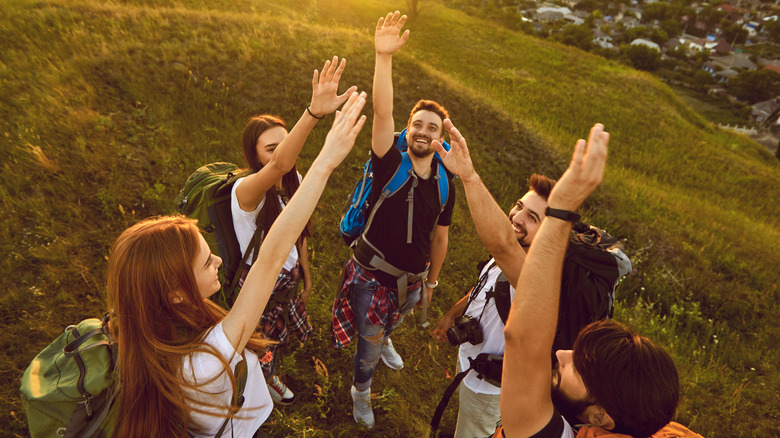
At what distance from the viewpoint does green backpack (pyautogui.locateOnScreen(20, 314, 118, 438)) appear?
1427 millimetres

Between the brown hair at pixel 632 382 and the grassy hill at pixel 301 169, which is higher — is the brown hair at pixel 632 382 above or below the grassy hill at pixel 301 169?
above

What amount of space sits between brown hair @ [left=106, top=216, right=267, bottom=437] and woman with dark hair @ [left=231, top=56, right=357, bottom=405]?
630 mm

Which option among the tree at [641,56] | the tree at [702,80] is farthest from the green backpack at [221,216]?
the tree at [702,80]

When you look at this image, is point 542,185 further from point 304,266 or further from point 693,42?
point 693,42

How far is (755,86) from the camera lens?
63.4m

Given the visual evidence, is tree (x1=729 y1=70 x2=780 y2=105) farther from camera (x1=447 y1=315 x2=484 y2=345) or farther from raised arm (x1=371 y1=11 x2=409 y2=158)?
camera (x1=447 y1=315 x2=484 y2=345)

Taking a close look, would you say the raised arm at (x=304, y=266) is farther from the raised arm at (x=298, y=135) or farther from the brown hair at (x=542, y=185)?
the brown hair at (x=542, y=185)

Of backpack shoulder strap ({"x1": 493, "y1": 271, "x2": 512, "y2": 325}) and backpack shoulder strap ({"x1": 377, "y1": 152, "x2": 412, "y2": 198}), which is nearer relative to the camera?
backpack shoulder strap ({"x1": 493, "y1": 271, "x2": 512, "y2": 325})

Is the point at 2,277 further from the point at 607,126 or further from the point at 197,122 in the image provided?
the point at 607,126

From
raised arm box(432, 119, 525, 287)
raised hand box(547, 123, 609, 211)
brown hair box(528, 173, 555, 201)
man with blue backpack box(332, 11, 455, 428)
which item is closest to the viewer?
raised hand box(547, 123, 609, 211)

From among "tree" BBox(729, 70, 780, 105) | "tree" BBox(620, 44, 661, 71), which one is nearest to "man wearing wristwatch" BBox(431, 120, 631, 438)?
"tree" BBox(620, 44, 661, 71)

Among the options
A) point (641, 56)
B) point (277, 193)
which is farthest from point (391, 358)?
point (641, 56)

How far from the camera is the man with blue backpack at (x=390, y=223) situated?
9.23ft

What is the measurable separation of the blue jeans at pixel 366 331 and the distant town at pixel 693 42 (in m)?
42.7
